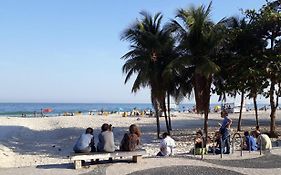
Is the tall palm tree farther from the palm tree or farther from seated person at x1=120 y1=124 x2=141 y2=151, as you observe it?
seated person at x1=120 y1=124 x2=141 y2=151

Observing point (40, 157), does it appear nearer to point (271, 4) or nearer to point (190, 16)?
point (190, 16)

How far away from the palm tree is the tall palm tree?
2.75 m

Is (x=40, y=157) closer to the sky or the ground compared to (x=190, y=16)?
closer to the ground

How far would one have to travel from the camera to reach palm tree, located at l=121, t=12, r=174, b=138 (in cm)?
2430

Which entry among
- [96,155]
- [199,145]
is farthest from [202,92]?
[96,155]

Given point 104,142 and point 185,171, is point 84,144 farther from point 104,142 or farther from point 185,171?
point 185,171

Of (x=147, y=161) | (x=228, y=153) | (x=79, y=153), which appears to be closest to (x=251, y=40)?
(x=228, y=153)

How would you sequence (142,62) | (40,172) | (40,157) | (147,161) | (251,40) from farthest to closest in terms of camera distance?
1. (142,62)
2. (251,40)
3. (40,157)
4. (147,161)
5. (40,172)

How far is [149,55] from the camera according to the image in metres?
24.5

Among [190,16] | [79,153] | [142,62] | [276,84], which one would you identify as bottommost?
[79,153]

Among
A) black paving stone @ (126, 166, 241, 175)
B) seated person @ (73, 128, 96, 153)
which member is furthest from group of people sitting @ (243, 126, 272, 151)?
seated person @ (73, 128, 96, 153)

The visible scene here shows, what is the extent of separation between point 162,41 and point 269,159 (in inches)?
584

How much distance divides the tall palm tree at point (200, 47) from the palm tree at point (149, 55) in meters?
2.75

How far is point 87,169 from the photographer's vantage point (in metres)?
9.97
